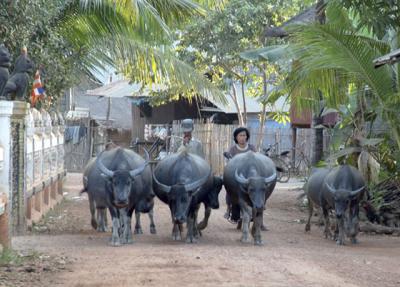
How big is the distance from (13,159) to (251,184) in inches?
147

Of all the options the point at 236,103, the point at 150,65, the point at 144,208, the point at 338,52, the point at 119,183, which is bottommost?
the point at 144,208

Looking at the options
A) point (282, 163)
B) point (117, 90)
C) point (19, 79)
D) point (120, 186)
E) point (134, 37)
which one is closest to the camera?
point (120, 186)

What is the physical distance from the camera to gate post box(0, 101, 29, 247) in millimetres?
11930

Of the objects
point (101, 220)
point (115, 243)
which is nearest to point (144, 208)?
point (101, 220)

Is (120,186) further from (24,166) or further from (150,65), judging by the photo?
(150,65)

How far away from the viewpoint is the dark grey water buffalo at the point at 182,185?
11953 millimetres

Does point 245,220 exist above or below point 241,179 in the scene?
below

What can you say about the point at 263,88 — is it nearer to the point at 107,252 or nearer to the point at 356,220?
the point at 356,220

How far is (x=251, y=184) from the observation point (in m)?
12.2

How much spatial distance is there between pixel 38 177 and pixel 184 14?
5.43 m

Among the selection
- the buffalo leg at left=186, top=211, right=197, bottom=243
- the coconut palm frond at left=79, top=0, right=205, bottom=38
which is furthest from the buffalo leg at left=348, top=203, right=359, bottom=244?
the coconut palm frond at left=79, top=0, right=205, bottom=38

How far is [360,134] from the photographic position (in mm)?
15234

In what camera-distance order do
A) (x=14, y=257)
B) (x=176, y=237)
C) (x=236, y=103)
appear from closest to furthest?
(x=14, y=257) → (x=176, y=237) → (x=236, y=103)

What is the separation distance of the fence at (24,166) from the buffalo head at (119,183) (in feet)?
4.77
